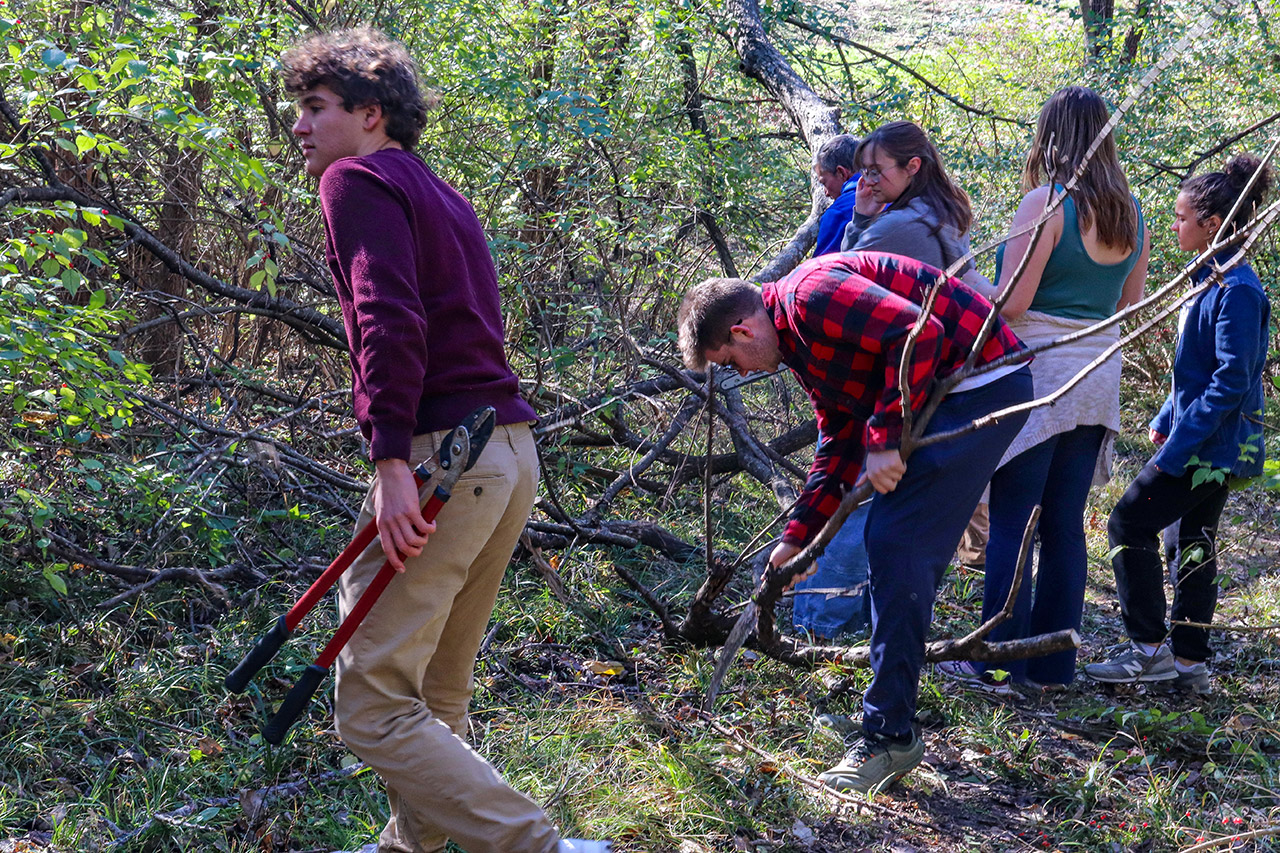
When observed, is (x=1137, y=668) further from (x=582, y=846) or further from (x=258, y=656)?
(x=258, y=656)

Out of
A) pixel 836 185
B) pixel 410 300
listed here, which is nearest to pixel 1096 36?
pixel 836 185

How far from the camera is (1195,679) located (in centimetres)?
381

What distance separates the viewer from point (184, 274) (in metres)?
4.70

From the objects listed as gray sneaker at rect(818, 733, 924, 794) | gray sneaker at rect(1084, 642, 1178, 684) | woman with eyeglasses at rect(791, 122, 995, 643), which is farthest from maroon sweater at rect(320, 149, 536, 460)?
gray sneaker at rect(1084, 642, 1178, 684)

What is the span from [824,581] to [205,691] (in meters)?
2.23

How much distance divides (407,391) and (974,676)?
2.59 m

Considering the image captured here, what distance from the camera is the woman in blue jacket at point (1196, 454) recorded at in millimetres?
3521

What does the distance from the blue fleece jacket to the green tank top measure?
34 centimetres

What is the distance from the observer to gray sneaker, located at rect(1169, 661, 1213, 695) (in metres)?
3.81

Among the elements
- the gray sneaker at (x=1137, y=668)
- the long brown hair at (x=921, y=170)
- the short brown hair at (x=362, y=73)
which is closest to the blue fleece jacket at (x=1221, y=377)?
the gray sneaker at (x=1137, y=668)

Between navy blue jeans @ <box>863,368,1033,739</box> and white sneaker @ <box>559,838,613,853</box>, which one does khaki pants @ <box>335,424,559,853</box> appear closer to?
white sneaker @ <box>559,838,613,853</box>

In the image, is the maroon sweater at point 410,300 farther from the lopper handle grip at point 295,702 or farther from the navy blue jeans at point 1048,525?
the navy blue jeans at point 1048,525

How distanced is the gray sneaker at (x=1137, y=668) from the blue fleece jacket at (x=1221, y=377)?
0.73m

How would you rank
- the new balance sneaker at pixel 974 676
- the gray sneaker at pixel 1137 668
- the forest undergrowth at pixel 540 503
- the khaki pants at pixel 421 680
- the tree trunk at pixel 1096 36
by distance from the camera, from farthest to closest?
1. the tree trunk at pixel 1096 36
2. the gray sneaker at pixel 1137 668
3. the new balance sneaker at pixel 974 676
4. the forest undergrowth at pixel 540 503
5. the khaki pants at pixel 421 680
